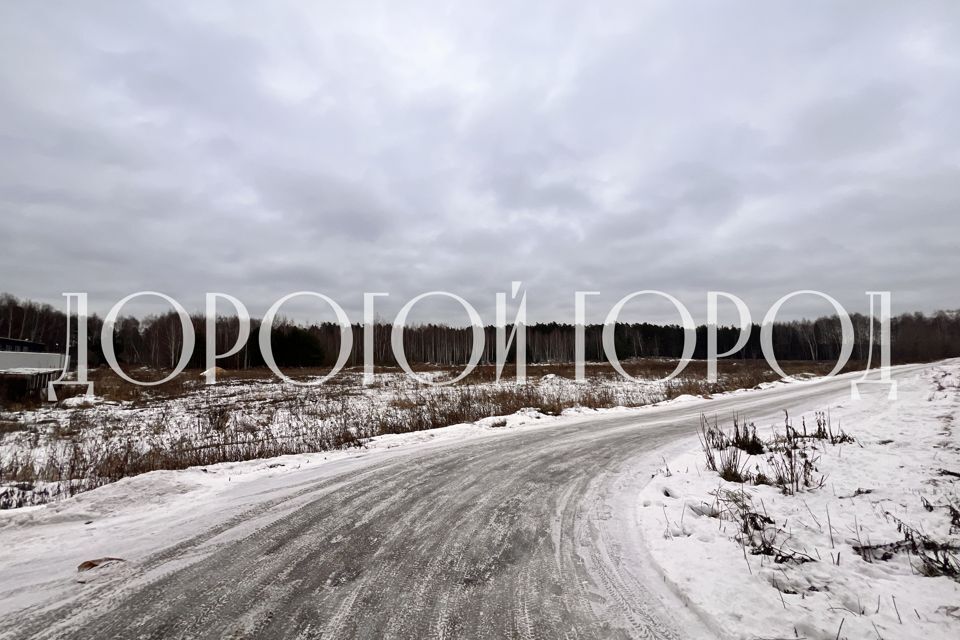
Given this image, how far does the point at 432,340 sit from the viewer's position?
75812 mm

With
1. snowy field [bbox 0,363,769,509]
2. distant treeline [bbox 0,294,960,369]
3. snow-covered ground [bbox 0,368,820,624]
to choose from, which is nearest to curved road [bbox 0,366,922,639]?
snow-covered ground [bbox 0,368,820,624]

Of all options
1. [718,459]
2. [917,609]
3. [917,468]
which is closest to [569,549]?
[917,609]

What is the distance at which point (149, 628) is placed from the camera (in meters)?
2.46

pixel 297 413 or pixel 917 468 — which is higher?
pixel 917 468

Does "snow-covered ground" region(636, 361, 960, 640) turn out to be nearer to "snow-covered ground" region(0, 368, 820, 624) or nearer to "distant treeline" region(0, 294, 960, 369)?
"snow-covered ground" region(0, 368, 820, 624)

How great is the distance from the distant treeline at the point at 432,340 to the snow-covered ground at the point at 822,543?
2198 inches

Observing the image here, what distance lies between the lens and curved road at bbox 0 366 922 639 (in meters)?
2.49

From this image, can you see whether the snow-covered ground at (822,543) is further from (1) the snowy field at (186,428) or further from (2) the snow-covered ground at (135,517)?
(1) the snowy field at (186,428)

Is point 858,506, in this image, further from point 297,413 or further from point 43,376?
point 43,376

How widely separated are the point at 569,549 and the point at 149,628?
3064 mm

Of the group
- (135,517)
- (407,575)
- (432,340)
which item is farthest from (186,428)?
(432,340)

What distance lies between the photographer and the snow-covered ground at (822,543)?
2.49m

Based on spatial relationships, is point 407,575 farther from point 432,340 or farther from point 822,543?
point 432,340

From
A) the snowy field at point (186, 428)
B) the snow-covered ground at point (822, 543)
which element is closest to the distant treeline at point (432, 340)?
the snowy field at point (186, 428)
